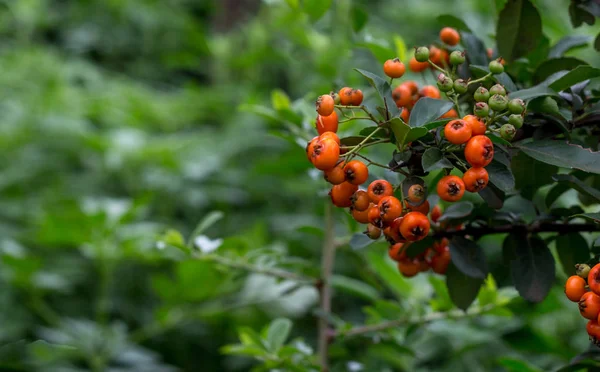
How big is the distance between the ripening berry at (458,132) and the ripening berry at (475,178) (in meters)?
0.04

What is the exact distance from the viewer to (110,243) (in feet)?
5.97

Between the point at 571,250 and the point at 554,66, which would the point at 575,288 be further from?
the point at 554,66

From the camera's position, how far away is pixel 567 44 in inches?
43.5

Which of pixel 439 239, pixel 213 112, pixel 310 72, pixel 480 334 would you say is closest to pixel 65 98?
pixel 213 112

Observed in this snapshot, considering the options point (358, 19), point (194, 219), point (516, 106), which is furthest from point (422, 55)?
point (194, 219)

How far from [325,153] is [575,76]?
0.35 meters

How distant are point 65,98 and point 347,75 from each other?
137 cm

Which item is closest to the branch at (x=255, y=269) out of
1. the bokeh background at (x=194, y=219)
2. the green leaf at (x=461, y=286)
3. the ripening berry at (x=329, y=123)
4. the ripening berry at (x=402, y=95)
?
the bokeh background at (x=194, y=219)

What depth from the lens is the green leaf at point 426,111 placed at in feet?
2.74

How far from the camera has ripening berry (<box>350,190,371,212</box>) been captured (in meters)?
0.82

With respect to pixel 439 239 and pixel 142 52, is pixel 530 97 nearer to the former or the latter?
pixel 439 239

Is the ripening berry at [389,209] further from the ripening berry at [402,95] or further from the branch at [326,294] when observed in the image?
the branch at [326,294]

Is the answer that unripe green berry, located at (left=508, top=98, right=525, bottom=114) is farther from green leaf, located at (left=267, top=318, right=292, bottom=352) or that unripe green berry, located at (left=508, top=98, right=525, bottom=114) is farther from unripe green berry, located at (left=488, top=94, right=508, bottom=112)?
green leaf, located at (left=267, top=318, right=292, bottom=352)

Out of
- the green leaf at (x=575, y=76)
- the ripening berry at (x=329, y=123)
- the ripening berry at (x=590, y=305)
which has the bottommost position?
the ripening berry at (x=590, y=305)
